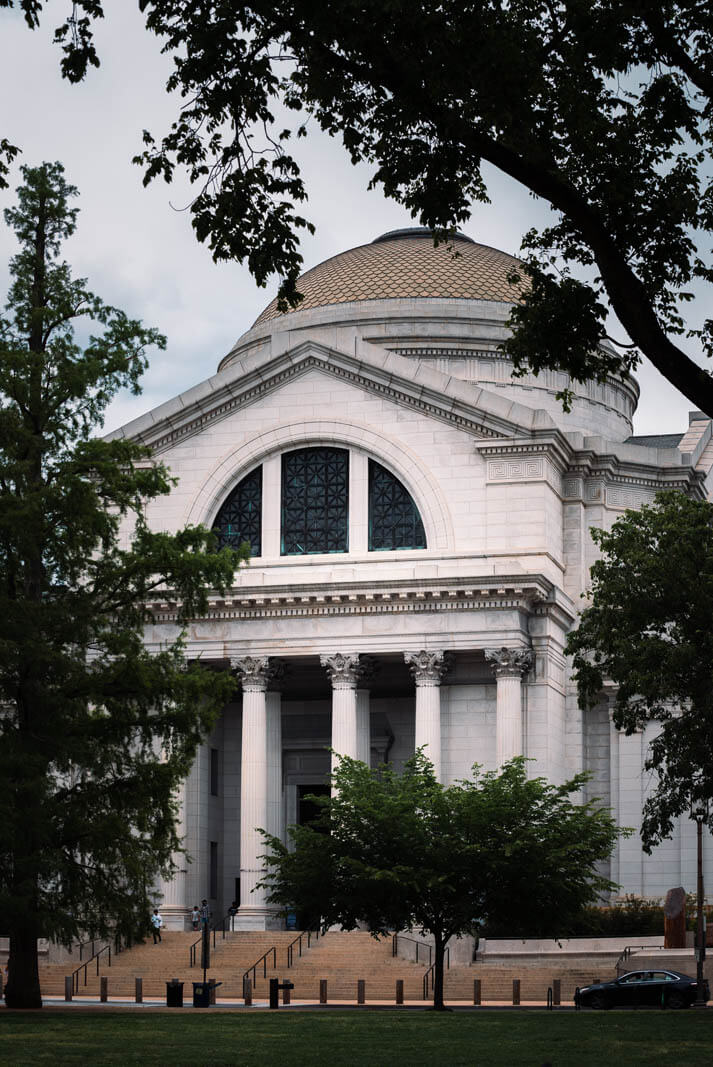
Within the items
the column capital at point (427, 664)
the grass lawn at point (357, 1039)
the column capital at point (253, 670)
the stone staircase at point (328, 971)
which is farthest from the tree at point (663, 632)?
the column capital at point (253, 670)

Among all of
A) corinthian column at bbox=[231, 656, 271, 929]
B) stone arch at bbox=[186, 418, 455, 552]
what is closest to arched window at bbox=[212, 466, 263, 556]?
stone arch at bbox=[186, 418, 455, 552]

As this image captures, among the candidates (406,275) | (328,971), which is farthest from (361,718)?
(406,275)

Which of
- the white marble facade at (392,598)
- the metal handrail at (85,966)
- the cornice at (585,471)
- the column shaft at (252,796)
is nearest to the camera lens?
the metal handrail at (85,966)

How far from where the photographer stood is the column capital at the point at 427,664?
49.0 metres

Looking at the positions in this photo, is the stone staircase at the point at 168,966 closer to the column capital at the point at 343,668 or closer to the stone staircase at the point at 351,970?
the stone staircase at the point at 351,970

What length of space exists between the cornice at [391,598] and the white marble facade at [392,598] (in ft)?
0.22

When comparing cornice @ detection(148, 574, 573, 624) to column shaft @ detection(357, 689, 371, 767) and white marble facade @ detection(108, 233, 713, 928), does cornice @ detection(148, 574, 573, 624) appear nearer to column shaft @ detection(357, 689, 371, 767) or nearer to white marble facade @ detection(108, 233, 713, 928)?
white marble facade @ detection(108, 233, 713, 928)

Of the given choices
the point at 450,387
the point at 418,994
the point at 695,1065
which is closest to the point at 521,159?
A: the point at 695,1065

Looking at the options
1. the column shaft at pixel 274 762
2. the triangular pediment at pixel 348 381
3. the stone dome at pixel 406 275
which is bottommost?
the column shaft at pixel 274 762

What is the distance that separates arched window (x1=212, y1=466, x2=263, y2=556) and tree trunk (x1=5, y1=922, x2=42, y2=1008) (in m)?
23.7

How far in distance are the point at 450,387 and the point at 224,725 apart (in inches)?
546

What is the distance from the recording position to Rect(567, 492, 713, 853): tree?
1484 inches

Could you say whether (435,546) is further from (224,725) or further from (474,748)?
(224,725)

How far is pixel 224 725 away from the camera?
182ft
